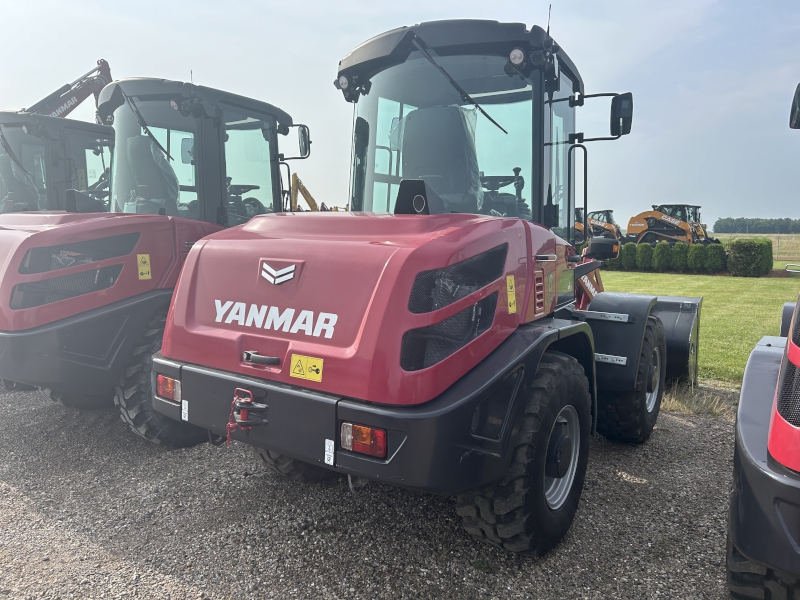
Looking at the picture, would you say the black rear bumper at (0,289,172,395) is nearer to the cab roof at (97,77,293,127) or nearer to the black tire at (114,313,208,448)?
the black tire at (114,313,208,448)

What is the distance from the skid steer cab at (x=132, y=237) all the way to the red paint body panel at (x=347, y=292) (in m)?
1.49

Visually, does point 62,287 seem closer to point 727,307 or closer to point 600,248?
point 600,248

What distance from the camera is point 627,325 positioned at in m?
3.81

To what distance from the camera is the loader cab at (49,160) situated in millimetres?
6398

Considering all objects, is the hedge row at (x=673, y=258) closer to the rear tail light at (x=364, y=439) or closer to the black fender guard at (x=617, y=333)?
the black fender guard at (x=617, y=333)

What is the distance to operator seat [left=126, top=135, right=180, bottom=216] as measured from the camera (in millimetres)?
4773

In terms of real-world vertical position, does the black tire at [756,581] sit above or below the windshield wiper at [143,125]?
below

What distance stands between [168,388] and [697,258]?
23.4 m

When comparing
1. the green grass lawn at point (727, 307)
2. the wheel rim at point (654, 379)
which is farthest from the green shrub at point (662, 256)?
the wheel rim at point (654, 379)

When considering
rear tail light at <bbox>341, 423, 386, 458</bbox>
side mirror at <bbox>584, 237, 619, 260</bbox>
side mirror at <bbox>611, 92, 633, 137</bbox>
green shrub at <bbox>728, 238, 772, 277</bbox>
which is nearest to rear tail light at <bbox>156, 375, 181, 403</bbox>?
rear tail light at <bbox>341, 423, 386, 458</bbox>

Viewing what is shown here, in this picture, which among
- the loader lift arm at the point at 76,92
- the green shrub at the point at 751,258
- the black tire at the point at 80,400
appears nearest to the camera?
the black tire at the point at 80,400

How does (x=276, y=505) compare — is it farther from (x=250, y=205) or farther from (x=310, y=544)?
(x=250, y=205)

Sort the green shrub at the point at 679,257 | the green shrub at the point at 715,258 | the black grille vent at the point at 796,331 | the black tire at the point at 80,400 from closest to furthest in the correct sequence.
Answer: the black grille vent at the point at 796,331 < the black tire at the point at 80,400 < the green shrub at the point at 715,258 < the green shrub at the point at 679,257

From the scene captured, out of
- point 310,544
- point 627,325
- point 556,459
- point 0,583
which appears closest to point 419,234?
point 556,459
